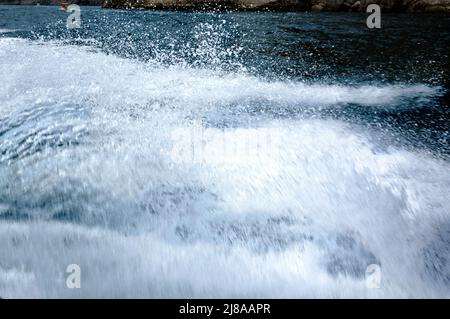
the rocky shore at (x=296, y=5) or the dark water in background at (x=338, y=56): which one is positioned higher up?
the rocky shore at (x=296, y=5)

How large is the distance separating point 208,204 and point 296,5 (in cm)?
2747

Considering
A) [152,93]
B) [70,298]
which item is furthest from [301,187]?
[152,93]

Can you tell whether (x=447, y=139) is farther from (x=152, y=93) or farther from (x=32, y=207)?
(x=32, y=207)

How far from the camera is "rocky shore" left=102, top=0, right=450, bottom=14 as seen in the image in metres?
22.1

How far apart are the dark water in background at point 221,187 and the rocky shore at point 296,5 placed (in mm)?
20532

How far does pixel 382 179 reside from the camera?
3.26 m

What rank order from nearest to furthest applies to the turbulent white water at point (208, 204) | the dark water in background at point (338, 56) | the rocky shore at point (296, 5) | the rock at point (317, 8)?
the turbulent white water at point (208, 204) → the dark water in background at point (338, 56) → the rocky shore at point (296, 5) → the rock at point (317, 8)

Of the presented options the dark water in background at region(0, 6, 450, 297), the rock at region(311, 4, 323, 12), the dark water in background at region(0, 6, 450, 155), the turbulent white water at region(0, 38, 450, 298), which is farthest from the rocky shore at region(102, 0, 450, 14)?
the turbulent white water at region(0, 38, 450, 298)

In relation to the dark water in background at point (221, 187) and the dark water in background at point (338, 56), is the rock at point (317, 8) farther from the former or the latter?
the dark water in background at point (221, 187)

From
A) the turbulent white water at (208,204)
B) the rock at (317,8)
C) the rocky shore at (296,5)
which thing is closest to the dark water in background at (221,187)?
the turbulent white water at (208,204)

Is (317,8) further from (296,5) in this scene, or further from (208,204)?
(208,204)

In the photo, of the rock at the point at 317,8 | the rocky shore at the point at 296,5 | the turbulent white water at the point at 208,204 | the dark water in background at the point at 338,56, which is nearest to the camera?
the turbulent white water at the point at 208,204

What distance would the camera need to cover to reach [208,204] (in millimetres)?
2990

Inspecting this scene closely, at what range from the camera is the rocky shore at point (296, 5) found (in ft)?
72.6
